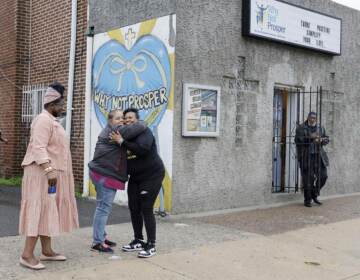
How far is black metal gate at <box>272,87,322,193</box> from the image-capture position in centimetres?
1055

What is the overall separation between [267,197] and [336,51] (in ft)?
11.8

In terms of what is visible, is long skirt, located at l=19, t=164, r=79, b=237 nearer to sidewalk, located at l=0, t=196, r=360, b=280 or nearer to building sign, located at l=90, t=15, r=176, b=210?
sidewalk, located at l=0, t=196, r=360, b=280

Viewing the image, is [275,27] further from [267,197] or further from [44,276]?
[44,276]

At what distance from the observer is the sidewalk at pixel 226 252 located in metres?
5.42

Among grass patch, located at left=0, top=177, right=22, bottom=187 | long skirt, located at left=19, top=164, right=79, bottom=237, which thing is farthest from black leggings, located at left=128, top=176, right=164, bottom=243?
grass patch, located at left=0, top=177, right=22, bottom=187

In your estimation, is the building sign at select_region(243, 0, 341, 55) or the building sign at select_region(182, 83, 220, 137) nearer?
the building sign at select_region(182, 83, 220, 137)

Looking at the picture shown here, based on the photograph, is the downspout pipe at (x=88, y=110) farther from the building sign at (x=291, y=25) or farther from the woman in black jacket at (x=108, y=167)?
the woman in black jacket at (x=108, y=167)

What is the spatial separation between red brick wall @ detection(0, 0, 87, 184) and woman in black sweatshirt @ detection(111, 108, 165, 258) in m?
5.01

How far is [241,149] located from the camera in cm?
944

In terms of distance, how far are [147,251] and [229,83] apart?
4160mm

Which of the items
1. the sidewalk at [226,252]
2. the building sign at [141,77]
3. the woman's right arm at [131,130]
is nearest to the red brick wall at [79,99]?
the building sign at [141,77]

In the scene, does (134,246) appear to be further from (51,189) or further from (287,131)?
(287,131)

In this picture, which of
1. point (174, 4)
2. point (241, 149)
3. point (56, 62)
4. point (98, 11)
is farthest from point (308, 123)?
point (56, 62)

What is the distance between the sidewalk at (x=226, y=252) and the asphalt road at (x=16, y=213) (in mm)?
408
